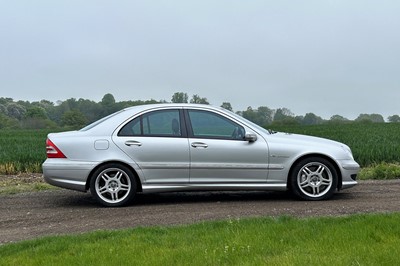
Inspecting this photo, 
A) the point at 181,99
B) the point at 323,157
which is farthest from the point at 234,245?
the point at 181,99

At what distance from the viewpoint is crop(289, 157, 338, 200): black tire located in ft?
24.6

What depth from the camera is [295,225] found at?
17.4 ft

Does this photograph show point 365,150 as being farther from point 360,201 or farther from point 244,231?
point 244,231

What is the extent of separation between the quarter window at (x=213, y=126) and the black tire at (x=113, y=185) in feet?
3.91

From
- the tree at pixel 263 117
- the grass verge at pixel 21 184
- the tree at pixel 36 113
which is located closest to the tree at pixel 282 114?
the tree at pixel 263 117

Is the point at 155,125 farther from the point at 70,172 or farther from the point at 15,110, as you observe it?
the point at 15,110

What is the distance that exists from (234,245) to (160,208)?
2.79 meters

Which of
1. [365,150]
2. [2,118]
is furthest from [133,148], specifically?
[2,118]

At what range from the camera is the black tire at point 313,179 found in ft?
24.6

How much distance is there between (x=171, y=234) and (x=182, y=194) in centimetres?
349

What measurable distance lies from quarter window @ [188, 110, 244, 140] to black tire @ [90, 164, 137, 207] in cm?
119

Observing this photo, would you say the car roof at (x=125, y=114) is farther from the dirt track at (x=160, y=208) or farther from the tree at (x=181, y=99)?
the tree at (x=181, y=99)

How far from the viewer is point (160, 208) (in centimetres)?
721

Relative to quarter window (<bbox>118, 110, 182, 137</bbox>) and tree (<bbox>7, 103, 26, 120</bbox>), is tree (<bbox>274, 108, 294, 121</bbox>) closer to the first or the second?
tree (<bbox>7, 103, 26, 120</bbox>)
